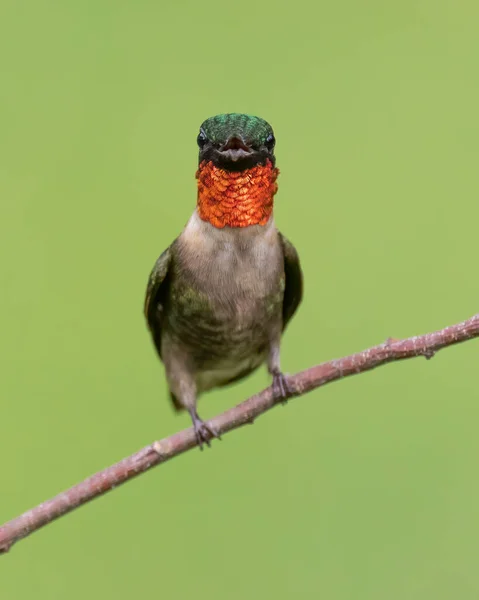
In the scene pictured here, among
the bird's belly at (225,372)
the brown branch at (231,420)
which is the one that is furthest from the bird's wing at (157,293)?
the brown branch at (231,420)

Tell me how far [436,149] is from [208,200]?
1471mm

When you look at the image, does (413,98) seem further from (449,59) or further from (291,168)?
(291,168)

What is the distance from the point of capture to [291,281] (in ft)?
8.70

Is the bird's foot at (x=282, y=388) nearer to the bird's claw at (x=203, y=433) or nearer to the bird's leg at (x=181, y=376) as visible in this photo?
the bird's claw at (x=203, y=433)

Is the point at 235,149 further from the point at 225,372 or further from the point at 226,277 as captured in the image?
the point at 225,372

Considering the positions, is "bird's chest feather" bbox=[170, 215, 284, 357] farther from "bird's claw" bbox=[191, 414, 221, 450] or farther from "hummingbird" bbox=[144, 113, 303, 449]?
"bird's claw" bbox=[191, 414, 221, 450]

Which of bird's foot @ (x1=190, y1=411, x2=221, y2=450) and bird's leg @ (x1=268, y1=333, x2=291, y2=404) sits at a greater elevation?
bird's leg @ (x1=268, y1=333, x2=291, y2=404)

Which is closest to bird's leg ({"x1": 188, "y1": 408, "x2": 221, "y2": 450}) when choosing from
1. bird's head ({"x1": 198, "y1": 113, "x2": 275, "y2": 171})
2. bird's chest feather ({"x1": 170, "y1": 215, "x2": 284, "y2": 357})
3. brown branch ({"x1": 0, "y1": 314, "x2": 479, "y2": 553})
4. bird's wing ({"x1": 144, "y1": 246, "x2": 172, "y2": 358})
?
brown branch ({"x1": 0, "y1": 314, "x2": 479, "y2": 553})

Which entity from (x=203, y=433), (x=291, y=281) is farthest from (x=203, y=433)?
(x=291, y=281)

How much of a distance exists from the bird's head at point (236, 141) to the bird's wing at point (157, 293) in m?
0.47

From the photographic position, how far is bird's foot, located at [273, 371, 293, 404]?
228cm

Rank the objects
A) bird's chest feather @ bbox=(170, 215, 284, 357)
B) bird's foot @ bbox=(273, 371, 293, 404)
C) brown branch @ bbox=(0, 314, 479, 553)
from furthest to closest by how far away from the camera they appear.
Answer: bird's chest feather @ bbox=(170, 215, 284, 357) < bird's foot @ bbox=(273, 371, 293, 404) < brown branch @ bbox=(0, 314, 479, 553)

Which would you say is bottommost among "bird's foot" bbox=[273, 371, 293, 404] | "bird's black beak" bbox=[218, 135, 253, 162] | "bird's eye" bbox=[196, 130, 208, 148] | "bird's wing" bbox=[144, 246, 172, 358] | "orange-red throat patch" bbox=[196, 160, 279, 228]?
"bird's foot" bbox=[273, 371, 293, 404]

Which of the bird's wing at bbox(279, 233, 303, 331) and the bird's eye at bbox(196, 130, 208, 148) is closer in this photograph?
the bird's eye at bbox(196, 130, 208, 148)
